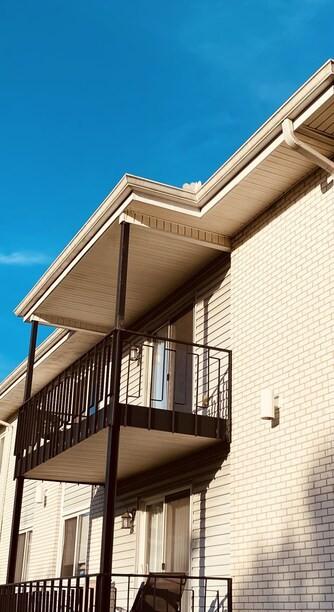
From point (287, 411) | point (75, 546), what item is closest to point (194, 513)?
point (287, 411)

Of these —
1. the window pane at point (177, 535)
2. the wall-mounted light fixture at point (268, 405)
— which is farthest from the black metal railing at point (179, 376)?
the window pane at point (177, 535)

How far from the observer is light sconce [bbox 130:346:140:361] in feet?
39.4

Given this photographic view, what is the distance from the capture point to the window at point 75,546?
507 inches

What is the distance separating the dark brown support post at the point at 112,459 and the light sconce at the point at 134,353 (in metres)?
3.62

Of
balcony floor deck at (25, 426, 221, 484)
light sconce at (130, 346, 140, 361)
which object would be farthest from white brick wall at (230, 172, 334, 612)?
light sconce at (130, 346, 140, 361)

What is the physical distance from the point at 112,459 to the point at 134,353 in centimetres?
458

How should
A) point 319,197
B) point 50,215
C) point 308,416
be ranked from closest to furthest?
point 308,416 → point 319,197 → point 50,215

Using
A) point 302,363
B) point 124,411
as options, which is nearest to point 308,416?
point 302,363

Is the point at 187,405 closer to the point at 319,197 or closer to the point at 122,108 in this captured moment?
the point at 319,197

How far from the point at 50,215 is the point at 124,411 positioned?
4105 inches

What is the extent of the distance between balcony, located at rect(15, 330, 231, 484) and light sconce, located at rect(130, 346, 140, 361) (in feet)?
0.05

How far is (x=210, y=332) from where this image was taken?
980 centimetres

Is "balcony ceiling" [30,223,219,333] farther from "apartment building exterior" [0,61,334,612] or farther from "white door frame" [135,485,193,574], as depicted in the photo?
"white door frame" [135,485,193,574]

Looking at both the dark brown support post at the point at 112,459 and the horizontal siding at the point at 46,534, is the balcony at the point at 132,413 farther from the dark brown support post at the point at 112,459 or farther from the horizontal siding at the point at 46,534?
the horizontal siding at the point at 46,534
